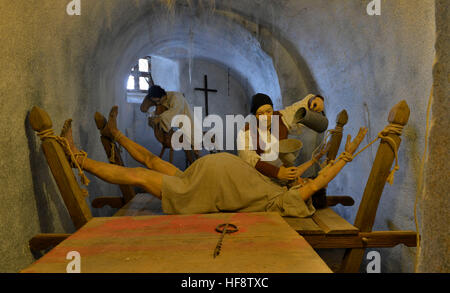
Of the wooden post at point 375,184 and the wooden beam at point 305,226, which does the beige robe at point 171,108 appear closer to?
the wooden beam at point 305,226

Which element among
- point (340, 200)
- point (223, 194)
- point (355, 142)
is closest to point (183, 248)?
point (223, 194)

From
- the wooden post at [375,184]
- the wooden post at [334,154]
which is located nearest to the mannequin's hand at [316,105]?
the wooden post at [334,154]

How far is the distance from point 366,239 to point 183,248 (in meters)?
1.24

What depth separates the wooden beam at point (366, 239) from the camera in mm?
1972

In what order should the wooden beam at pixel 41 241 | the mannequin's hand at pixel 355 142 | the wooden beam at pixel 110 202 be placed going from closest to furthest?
the wooden beam at pixel 41 241 < the mannequin's hand at pixel 355 142 < the wooden beam at pixel 110 202

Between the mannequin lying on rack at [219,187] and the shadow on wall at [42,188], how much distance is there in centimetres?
22

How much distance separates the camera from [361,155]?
3229 mm

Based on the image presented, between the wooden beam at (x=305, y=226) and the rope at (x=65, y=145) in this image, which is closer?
the rope at (x=65, y=145)

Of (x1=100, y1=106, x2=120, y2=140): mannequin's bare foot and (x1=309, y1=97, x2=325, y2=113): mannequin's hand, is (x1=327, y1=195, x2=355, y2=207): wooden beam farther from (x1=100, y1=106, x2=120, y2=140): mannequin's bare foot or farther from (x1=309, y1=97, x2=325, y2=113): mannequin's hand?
(x1=100, y1=106, x2=120, y2=140): mannequin's bare foot

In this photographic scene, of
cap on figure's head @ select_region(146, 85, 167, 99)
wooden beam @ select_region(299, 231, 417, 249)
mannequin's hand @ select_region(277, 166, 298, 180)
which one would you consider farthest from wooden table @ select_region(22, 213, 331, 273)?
cap on figure's head @ select_region(146, 85, 167, 99)

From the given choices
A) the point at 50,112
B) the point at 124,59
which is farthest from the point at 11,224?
the point at 124,59

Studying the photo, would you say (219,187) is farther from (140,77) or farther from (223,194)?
(140,77)

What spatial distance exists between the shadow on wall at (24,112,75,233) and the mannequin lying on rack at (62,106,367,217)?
216 mm
